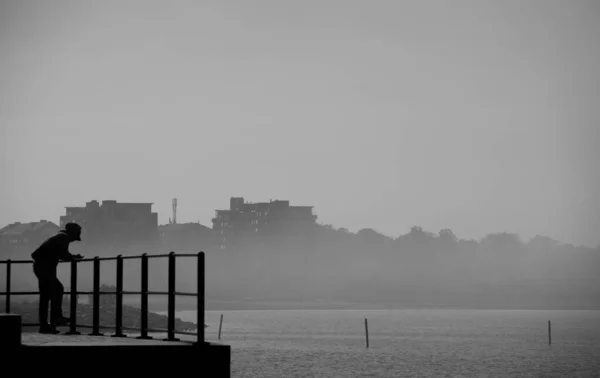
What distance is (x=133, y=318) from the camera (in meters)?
145

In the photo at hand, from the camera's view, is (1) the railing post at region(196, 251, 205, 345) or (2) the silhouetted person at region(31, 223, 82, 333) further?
(2) the silhouetted person at region(31, 223, 82, 333)

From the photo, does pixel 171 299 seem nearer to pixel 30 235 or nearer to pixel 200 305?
pixel 200 305

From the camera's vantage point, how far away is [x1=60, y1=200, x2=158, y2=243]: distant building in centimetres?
17838

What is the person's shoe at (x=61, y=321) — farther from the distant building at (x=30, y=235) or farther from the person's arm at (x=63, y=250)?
the distant building at (x=30, y=235)

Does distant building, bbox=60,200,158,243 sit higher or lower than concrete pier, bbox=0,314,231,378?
higher

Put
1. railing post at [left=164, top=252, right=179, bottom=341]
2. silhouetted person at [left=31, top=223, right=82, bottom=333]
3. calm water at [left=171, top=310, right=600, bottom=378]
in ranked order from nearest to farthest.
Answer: railing post at [left=164, top=252, right=179, bottom=341] < silhouetted person at [left=31, top=223, right=82, bottom=333] < calm water at [left=171, top=310, right=600, bottom=378]

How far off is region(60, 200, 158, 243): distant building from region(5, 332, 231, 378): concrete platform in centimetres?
16491

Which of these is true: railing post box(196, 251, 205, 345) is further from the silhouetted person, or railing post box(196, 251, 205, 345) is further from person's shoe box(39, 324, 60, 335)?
person's shoe box(39, 324, 60, 335)

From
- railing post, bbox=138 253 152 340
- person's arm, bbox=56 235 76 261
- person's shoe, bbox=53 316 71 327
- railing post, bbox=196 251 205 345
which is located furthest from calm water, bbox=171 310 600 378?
railing post, bbox=196 251 205 345

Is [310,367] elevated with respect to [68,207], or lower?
lower

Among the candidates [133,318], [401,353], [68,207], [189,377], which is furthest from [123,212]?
[189,377]

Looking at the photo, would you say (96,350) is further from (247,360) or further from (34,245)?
(34,245)

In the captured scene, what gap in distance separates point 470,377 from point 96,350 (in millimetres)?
66980

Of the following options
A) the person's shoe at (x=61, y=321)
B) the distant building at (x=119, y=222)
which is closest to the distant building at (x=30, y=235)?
the distant building at (x=119, y=222)
